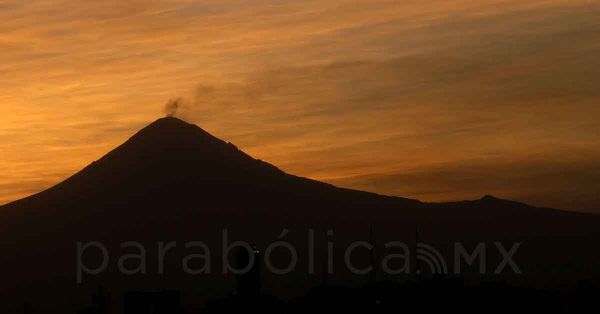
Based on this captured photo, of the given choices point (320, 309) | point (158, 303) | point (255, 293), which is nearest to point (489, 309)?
point (320, 309)

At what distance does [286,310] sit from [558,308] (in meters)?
29.7

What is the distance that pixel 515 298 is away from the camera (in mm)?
145250

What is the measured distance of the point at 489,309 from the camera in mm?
141125

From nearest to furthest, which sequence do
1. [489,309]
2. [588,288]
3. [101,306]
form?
[101,306]
[489,309]
[588,288]

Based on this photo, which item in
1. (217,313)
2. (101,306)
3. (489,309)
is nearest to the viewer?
(101,306)

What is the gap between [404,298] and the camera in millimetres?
144500

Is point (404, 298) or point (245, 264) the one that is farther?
point (245, 264)

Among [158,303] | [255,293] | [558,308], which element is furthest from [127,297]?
[558,308]

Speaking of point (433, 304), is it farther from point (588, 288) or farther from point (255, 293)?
point (588, 288)

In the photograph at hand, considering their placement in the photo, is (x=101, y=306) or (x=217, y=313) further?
(x=217, y=313)

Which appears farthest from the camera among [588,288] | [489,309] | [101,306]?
[588,288]

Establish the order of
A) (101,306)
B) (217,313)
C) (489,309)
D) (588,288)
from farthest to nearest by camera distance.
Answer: (588,288)
(217,313)
(489,309)
(101,306)

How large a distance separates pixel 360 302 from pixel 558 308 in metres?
20.0

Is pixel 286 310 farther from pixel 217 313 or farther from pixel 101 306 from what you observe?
pixel 101 306
